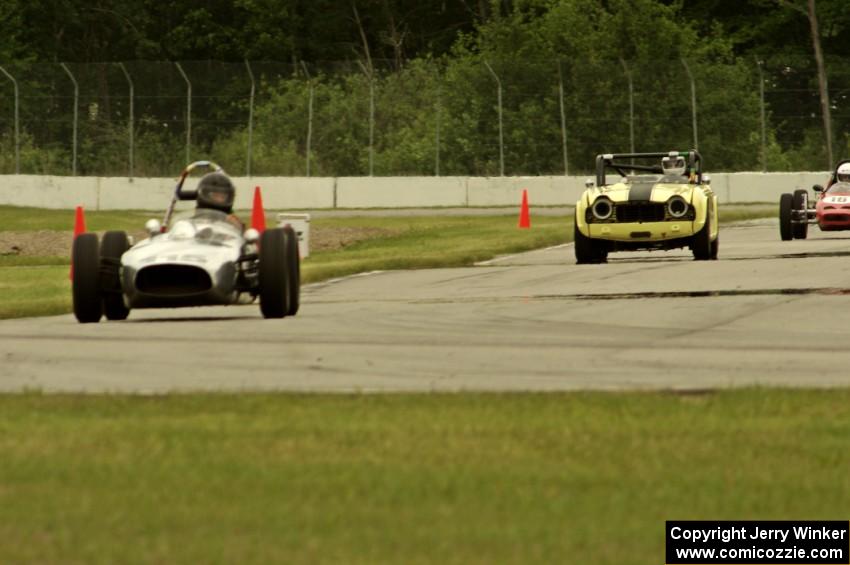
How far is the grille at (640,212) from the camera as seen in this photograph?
2309 centimetres

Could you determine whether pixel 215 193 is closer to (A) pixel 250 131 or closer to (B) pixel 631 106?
(B) pixel 631 106

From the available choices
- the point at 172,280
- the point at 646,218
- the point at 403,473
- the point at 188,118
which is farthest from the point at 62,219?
the point at 403,473

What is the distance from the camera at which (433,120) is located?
49.3 metres

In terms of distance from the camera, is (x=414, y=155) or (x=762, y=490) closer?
(x=762, y=490)

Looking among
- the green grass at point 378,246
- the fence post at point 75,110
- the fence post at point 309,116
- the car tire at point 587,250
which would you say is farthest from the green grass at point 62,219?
the car tire at point 587,250

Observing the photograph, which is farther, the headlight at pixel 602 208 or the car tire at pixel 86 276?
the headlight at pixel 602 208

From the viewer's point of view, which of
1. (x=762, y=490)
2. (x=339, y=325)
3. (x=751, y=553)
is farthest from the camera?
(x=339, y=325)

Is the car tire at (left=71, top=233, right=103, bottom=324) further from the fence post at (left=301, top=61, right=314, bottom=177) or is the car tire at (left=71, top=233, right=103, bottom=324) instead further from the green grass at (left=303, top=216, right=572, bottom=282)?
the fence post at (left=301, top=61, right=314, bottom=177)

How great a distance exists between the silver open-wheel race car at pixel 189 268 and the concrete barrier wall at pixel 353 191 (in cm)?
2970

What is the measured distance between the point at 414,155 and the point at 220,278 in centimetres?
3294

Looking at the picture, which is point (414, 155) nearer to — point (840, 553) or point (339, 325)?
point (339, 325)

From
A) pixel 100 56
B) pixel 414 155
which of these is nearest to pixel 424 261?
pixel 414 155

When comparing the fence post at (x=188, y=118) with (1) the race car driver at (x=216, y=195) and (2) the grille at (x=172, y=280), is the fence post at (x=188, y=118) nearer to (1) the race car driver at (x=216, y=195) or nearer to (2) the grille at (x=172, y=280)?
(1) the race car driver at (x=216, y=195)

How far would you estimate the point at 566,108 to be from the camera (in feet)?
155
